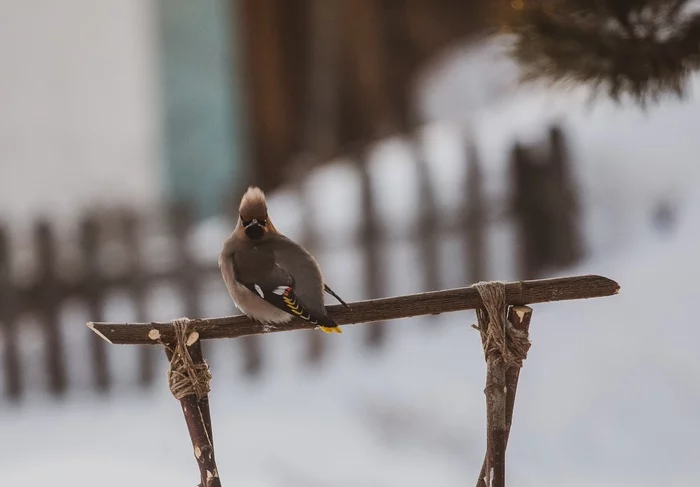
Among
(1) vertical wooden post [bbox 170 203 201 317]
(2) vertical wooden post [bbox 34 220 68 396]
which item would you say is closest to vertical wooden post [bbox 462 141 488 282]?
(1) vertical wooden post [bbox 170 203 201 317]

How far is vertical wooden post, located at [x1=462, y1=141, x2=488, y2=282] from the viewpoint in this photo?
16.5 ft

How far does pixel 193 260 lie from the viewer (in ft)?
16.3

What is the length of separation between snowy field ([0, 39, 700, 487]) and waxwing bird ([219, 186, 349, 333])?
126cm

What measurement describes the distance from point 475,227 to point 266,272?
2.93 m

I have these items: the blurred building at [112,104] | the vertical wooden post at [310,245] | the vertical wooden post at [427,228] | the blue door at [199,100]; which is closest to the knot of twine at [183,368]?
the vertical wooden post at [310,245]

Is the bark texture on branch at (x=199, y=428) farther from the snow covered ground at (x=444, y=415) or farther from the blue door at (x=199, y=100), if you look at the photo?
the blue door at (x=199, y=100)

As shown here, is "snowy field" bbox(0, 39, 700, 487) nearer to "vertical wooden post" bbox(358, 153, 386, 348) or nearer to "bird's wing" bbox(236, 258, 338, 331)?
"vertical wooden post" bbox(358, 153, 386, 348)

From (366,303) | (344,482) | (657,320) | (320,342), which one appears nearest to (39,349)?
(320,342)

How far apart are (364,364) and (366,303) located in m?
2.72

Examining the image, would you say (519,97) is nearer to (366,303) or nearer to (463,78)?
(463,78)

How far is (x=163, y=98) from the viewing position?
7.76 meters

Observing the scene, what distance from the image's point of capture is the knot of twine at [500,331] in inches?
82.3

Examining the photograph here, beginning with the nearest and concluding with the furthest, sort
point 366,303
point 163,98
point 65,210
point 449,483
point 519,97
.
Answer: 1. point 366,303
2. point 449,483
3. point 519,97
4. point 65,210
5. point 163,98

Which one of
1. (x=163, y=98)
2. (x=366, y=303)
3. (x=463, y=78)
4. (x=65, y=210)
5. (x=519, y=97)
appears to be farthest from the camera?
(x=463, y=78)
